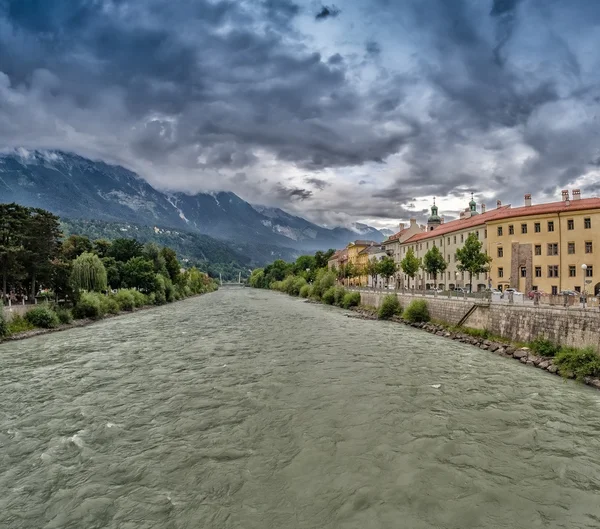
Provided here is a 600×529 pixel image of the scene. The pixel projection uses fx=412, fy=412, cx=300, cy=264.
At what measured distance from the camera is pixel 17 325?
35750 mm

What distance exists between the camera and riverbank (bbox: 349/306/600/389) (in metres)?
20.7

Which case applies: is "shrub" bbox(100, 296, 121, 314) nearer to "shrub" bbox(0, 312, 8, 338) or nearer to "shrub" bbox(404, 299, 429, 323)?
"shrub" bbox(0, 312, 8, 338)

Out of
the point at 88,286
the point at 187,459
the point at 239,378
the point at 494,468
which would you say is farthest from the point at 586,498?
the point at 88,286

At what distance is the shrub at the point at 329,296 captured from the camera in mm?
80894

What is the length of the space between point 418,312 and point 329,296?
3935cm

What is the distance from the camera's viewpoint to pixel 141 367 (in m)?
22.5

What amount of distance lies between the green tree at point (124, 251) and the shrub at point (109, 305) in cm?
2320

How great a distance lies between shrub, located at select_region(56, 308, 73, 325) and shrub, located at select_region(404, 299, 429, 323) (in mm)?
35575

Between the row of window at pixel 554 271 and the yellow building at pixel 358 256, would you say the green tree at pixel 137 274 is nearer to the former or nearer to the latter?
the yellow building at pixel 358 256

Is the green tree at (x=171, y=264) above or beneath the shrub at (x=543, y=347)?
above

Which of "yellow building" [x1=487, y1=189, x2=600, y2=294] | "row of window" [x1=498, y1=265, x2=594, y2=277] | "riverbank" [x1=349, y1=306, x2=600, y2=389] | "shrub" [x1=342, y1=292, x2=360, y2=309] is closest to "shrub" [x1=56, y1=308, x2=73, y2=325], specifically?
"riverbank" [x1=349, y1=306, x2=600, y2=389]

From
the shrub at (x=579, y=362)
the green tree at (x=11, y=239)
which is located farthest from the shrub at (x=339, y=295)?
the shrub at (x=579, y=362)

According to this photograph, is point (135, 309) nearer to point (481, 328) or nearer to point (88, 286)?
point (88, 286)

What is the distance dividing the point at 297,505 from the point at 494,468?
5.45 metres
